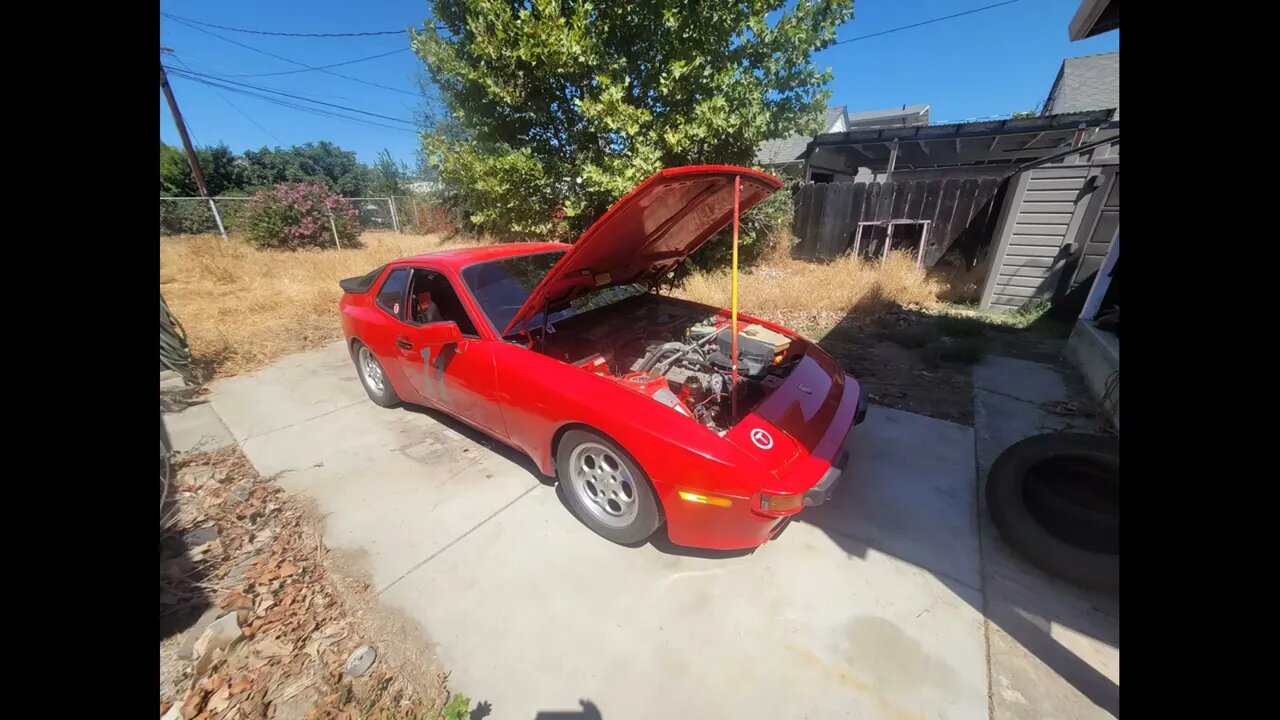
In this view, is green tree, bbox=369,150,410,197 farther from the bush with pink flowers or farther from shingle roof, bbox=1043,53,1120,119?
shingle roof, bbox=1043,53,1120,119

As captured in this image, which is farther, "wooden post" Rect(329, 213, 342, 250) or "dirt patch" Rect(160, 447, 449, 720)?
"wooden post" Rect(329, 213, 342, 250)

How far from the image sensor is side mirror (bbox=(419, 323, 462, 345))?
108 inches

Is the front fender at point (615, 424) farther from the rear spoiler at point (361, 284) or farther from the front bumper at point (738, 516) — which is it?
the rear spoiler at point (361, 284)

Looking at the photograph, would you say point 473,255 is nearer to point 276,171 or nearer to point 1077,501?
point 1077,501

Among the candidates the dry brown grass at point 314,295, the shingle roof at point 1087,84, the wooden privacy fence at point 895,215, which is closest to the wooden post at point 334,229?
the dry brown grass at point 314,295

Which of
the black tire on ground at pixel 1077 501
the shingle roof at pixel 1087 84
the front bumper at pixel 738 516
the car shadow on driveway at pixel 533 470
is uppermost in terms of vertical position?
the shingle roof at pixel 1087 84

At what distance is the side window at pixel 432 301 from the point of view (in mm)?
3246

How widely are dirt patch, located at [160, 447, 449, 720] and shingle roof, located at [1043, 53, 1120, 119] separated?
2271 centimetres

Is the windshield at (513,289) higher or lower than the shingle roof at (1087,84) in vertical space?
lower

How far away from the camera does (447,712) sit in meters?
1.59

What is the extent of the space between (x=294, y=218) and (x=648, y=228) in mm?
14131

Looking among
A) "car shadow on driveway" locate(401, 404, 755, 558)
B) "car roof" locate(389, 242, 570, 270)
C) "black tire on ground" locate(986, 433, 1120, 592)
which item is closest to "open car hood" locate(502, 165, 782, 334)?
"car roof" locate(389, 242, 570, 270)

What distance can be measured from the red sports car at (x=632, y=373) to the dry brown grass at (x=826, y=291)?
3.27m
